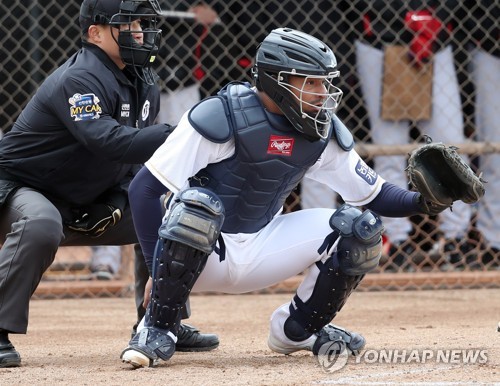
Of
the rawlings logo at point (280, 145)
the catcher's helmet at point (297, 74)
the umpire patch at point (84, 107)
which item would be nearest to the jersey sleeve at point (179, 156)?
the rawlings logo at point (280, 145)

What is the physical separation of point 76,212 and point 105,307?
1.94 meters

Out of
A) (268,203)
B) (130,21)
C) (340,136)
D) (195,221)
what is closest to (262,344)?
(268,203)

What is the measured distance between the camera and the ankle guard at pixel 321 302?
4.16 meters

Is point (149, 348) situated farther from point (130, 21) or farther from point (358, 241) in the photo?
point (130, 21)

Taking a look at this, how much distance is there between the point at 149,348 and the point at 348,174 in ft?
3.42

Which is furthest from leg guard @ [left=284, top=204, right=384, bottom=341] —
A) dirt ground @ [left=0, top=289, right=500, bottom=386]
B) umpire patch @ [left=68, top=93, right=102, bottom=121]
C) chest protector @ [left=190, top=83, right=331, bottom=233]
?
umpire patch @ [left=68, top=93, right=102, bottom=121]

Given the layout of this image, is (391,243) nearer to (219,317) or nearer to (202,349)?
(219,317)

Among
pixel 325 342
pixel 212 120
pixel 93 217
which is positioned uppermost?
pixel 212 120

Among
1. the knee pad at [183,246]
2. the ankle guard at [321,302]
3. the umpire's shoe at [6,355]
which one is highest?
the knee pad at [183,246]

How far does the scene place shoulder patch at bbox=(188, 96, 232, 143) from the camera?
3939 mm

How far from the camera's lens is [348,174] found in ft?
14.2

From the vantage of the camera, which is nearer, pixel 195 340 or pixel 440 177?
pixel 440 177

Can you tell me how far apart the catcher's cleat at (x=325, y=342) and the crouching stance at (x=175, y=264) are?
515mm

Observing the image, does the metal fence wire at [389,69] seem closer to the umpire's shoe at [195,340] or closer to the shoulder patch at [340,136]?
the umpire's shoe at [195,340]
